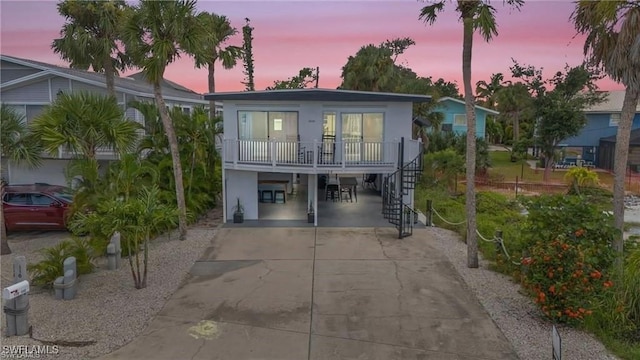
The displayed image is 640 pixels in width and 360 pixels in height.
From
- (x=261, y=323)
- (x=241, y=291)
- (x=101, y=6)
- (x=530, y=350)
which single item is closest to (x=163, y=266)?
(x=241, y=291)

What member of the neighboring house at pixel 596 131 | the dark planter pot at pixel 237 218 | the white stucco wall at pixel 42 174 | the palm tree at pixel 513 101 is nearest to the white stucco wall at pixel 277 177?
the dark planter pot at pixel 237 218

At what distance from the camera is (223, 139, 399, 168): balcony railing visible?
49.3 ft

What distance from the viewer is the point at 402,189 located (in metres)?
14.5

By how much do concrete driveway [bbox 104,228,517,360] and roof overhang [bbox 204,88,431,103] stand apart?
523 centimetres

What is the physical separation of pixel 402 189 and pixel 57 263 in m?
9.83

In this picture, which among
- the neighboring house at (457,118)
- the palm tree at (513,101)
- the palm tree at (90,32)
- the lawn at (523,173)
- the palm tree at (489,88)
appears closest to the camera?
the palm tree at (90,32)

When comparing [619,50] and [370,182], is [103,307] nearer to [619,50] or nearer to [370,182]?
[619,50]

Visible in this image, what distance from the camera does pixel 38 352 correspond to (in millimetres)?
6535

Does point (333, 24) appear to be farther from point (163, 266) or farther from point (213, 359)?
point (213, 359)

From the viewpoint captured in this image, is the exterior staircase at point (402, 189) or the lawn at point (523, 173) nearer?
the exterior staircase at point (402, 189)

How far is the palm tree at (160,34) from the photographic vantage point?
11578 mm

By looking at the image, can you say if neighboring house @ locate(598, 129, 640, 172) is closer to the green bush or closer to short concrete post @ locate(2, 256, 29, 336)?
the green bush

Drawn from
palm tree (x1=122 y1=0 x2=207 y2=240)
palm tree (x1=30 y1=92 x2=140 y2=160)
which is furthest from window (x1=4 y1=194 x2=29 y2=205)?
palm tree (x1=122 y1=0 x2=207 y2=240)

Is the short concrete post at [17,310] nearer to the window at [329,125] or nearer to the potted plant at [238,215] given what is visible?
the potted plant at [238,215]
